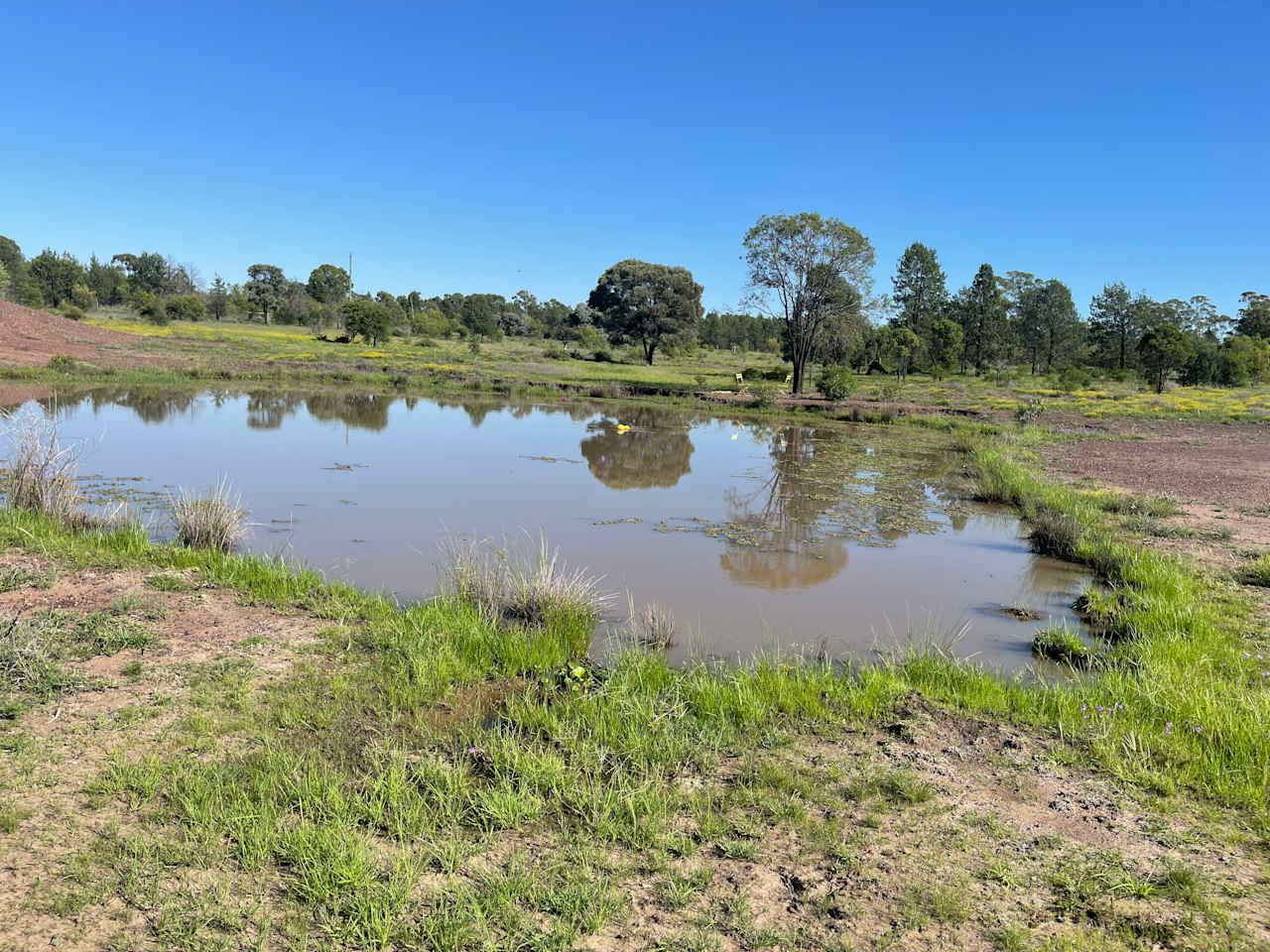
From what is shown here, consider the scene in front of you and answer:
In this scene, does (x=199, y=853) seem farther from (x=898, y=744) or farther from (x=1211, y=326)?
(x=1211, y=326)

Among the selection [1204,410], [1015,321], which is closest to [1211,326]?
[1015,321]

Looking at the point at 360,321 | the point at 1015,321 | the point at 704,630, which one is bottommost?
the point at 704,630

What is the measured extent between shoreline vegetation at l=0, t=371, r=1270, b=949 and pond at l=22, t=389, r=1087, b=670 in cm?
136

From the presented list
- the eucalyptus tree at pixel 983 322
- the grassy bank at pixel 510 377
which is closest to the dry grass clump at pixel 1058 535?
the grassy bank at pixel 510 377

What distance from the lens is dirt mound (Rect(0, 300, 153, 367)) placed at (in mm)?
29706

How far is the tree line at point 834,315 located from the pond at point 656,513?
13943mm

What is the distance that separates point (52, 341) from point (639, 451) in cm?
3120

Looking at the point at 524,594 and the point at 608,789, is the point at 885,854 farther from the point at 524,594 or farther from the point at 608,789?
the point at 524,594

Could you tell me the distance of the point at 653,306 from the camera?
56.1 metres

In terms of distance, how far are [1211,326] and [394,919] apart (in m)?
109

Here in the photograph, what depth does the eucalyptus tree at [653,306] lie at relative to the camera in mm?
56312

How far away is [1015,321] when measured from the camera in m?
67.2

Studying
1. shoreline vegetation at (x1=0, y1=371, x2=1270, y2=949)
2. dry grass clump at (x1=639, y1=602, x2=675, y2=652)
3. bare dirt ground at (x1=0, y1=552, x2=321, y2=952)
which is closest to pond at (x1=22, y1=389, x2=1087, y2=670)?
dry grass clump at (x1=639, y1=602, x2=675, y2=652)

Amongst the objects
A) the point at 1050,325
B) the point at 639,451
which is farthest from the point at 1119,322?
the point at 639,451
